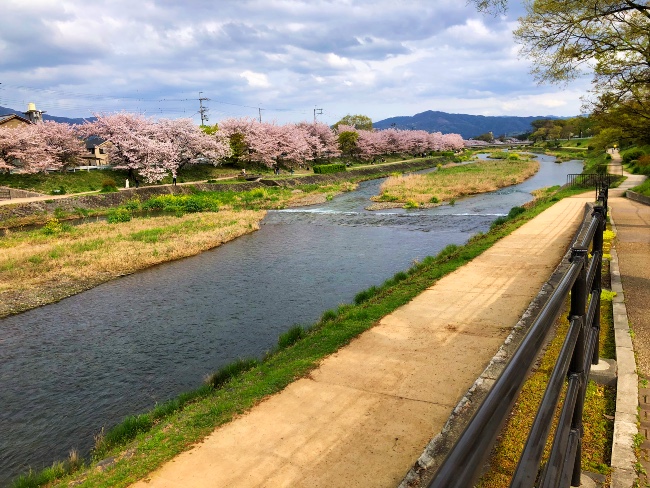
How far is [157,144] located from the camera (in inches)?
1898

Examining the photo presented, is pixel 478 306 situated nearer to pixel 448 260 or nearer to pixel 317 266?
pixel 448 260

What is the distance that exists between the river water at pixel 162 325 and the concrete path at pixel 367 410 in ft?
11.2

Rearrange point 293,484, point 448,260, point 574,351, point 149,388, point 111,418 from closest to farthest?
point 574,351, point 293,484, point 111,418, point 149,388, point 448,260

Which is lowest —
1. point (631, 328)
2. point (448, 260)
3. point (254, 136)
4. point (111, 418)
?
point (111, 418)

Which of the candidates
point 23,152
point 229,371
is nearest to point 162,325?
point 229,371

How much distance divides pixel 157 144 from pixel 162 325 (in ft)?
130

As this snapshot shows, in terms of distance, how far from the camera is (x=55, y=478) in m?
6.35

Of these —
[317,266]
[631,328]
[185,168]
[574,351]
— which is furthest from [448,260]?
[185,168]

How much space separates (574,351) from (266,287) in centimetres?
1437

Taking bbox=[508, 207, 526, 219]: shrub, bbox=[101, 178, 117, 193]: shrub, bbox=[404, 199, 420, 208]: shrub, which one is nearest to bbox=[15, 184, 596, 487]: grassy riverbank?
bbox=[508, 207, 526, 219]: shrub

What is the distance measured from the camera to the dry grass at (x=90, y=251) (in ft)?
56.6

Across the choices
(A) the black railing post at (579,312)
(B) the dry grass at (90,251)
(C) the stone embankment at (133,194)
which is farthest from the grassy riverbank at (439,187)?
(A) the black railing post at (579,312)

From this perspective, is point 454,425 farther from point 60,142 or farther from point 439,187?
point 60,142

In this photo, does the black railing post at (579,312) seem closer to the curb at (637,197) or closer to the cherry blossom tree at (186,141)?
the curb at (637,197)
